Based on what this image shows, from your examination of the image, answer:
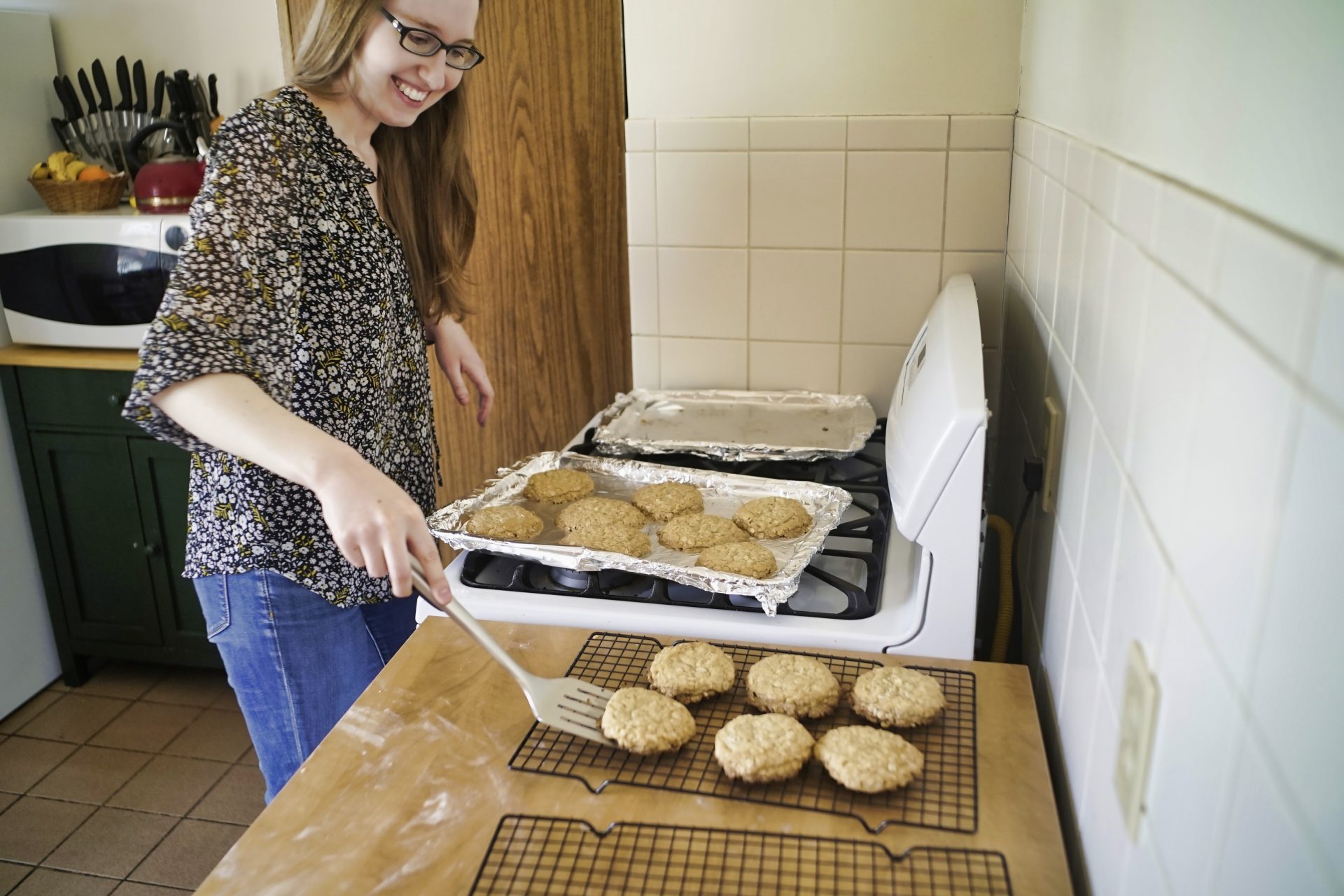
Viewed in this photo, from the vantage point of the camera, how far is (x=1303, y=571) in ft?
1.37

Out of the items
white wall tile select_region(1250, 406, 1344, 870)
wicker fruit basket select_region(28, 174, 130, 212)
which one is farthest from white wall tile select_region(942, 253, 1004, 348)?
wicker fruit basket select_region(28, 174, 130, 212)

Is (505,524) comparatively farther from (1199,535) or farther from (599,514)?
(1199,535)

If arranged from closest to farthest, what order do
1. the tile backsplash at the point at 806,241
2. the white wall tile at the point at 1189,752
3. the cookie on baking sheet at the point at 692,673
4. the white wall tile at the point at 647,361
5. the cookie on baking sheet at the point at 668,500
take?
the white wall tile at the point at 1189,752 → the cookie on baking sheet at the point at 692,673 → the cookie on baking sheet at the point at 668,500 → the tile backsplash at the point at 806,241 → the white wall tile at the point at 647,361

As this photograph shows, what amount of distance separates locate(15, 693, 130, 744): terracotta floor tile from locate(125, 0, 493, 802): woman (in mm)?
1331

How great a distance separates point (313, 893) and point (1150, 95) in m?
0.86

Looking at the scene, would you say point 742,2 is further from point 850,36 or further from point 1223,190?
point 1223,190

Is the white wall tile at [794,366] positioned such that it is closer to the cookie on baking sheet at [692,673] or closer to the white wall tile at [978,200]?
the white wall tile at [978,200]

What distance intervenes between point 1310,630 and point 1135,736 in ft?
0.97

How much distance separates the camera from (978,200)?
66.4 inches

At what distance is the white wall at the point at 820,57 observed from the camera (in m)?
1.62

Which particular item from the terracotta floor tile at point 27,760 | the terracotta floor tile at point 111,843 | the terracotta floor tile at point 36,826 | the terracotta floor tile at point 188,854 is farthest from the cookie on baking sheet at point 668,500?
the terracotta floor tile at point 27,760

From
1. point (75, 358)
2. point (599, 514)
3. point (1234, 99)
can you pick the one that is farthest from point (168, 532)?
point (1234, 99)

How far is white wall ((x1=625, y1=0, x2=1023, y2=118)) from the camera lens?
1623mm

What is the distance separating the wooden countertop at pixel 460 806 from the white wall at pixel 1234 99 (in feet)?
1.69
